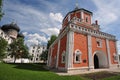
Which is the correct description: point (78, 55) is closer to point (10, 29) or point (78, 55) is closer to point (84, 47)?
point (84, 47)

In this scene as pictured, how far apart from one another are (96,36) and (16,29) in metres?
44.7

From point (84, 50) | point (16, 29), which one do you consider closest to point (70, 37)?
point (84, 50)

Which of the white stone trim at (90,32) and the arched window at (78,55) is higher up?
the white stone trim at (90,32)

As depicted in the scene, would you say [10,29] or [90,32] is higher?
[10,29]

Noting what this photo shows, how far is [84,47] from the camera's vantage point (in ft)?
52.4

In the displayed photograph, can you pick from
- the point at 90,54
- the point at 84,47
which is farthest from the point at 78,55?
the point at 90,54

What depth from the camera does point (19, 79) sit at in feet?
26.1

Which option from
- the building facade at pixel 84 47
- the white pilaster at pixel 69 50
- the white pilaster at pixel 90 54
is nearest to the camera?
the white pilaster at pixel 69 50

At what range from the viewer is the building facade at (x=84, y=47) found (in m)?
14.6

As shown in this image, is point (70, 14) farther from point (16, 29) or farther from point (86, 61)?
point (16, 29)

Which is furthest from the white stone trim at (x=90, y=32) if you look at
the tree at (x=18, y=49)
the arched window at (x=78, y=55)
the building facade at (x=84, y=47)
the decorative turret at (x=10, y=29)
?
the decorative turret at (x=10, y=29)

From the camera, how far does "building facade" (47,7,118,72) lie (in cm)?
1459

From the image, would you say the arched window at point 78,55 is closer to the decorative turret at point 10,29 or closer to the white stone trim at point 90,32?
the white stone trim at point 90,32

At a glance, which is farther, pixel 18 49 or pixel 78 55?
pixel 18 49
